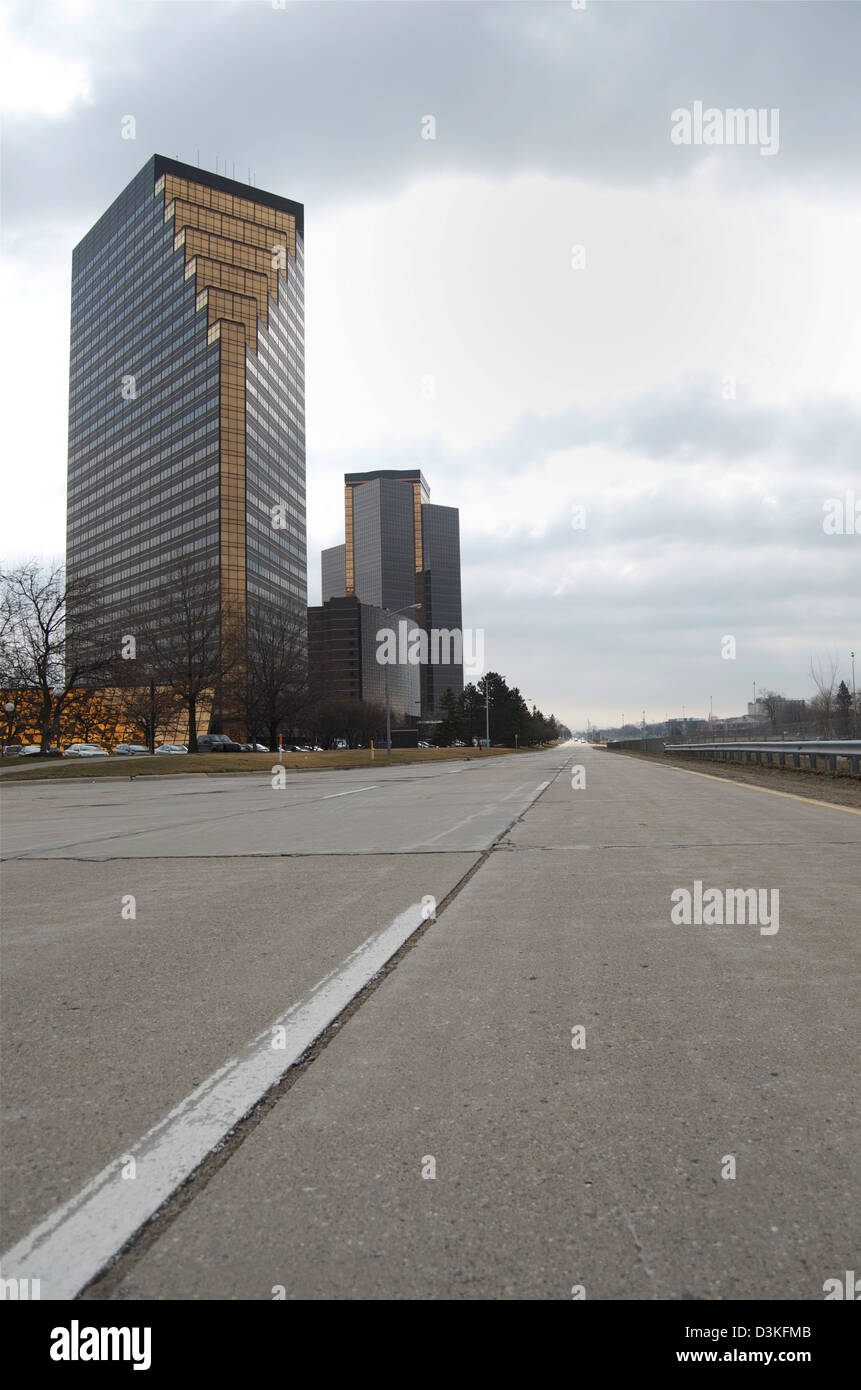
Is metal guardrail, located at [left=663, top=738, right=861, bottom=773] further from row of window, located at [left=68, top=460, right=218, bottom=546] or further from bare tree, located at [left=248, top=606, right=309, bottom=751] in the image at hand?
row of window, located at [left=68, top=460, right=218, bottom=546]

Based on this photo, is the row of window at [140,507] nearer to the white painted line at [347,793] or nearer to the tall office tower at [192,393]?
the tall office tower at [192,393]

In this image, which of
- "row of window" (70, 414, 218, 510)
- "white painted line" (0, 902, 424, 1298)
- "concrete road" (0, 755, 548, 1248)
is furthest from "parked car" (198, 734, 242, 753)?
"row of window" (70, 414, 218, 510)

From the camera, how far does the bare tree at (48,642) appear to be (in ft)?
150

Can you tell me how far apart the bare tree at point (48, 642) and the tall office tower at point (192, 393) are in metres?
77.8

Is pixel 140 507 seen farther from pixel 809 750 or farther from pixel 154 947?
pixel 154 947

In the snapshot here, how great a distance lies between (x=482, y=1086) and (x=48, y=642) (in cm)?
4821

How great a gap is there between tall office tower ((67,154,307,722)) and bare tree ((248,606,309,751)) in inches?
2223

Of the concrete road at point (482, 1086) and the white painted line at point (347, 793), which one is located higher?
the concrete road at point (482, 1086)

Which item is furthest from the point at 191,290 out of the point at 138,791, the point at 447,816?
the point at 447,816

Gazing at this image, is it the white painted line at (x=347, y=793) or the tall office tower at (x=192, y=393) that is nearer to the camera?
the white painted line at (x=347, y=793)

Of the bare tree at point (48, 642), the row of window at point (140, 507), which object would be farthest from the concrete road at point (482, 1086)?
the row of window at point (140, 507)

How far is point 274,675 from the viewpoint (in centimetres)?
6625
